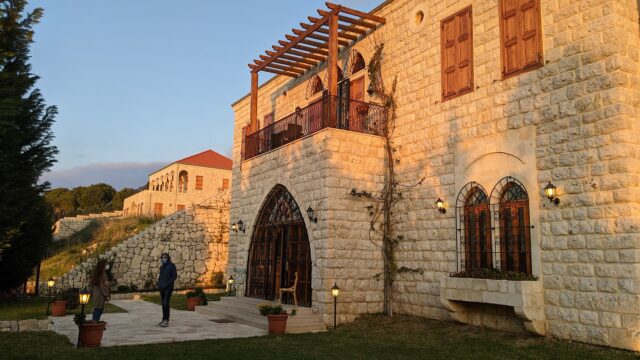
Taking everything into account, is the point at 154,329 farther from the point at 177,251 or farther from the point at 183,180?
the point at 183,180

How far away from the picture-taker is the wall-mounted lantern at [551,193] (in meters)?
7.49

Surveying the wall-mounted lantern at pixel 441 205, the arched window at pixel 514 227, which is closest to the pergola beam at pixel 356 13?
the wall-mounted lantern at pixel 441 205

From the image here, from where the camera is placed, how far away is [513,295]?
295 inches

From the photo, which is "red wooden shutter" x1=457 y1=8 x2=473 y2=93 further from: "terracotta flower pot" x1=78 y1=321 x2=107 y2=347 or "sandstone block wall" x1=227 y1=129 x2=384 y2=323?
"terracotta flower pot" x1=78 y1=321 x2=107 y2=347

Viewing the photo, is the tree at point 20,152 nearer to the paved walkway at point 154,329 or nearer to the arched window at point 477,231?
the paved walkway at point 154,329

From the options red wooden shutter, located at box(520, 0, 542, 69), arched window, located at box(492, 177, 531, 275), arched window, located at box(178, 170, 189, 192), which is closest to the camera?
arched window, located at box(492, 177, 531, 275)

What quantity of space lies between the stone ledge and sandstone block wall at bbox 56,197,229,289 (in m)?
14.4

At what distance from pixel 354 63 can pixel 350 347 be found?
7879 millimetres

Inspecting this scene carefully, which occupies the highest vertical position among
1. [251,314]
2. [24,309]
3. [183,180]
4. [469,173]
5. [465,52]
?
[183,180]

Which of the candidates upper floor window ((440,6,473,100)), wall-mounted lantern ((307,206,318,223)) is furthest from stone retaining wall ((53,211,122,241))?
upper floor window ((440,6,473,100))

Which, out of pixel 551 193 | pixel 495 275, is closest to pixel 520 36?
pixel 551 193

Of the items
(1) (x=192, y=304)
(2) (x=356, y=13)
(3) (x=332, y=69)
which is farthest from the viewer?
(1) (x=192, y=304)

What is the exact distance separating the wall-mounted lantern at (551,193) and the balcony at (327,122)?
4.53 m

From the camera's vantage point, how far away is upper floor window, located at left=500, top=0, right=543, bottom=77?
8180mm
